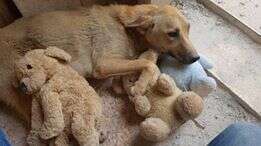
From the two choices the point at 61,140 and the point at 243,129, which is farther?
the point at 61,140

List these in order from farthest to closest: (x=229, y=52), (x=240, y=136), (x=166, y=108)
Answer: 1. (x=229, y=52)
2. (x=166, y=108)
3. (x=240, y=136)

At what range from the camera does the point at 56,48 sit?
1.22 meters

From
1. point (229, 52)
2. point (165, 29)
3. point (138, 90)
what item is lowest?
point (229, 52)

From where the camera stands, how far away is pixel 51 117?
111cm

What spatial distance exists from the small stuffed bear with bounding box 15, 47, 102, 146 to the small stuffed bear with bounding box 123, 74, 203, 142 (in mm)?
155

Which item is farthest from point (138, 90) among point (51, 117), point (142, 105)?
point (51, 117)

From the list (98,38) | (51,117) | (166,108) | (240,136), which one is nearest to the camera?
(240,136)

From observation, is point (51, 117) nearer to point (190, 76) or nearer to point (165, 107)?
point (165, 107)

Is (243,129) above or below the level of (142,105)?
above

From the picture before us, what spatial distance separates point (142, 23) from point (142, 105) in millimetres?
265

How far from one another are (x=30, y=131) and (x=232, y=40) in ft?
2.68

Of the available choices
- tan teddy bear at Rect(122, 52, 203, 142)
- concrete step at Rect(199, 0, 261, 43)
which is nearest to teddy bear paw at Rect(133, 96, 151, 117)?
tan teddy bear at Rect(122, 52, 203, 142)

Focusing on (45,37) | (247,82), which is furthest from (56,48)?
(247,82)

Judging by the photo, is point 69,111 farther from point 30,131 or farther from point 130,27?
point 130,27
